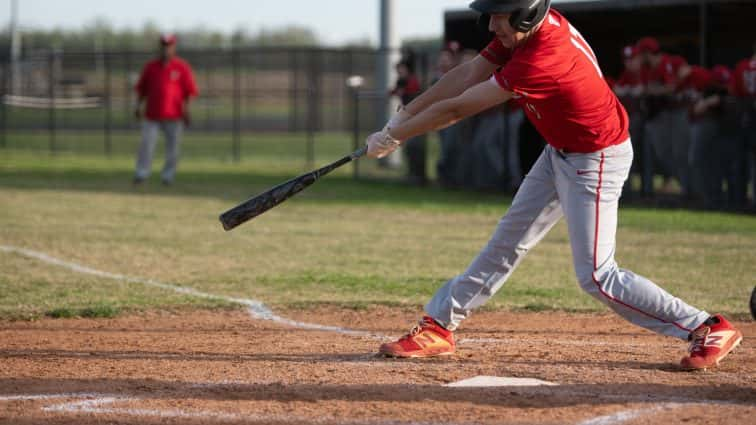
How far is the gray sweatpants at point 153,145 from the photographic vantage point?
1792 centimetres

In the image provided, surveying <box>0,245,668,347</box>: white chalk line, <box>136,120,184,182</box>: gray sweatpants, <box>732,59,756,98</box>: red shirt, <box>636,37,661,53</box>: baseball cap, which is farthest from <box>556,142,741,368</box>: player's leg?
<box>136,120,184,182</box>: gray sweatpants

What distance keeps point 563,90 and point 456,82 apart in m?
0.75

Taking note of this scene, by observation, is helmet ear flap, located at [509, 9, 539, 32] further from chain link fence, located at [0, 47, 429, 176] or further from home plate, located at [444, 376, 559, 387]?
chain link fence, located at [0, 47, 429, 176]

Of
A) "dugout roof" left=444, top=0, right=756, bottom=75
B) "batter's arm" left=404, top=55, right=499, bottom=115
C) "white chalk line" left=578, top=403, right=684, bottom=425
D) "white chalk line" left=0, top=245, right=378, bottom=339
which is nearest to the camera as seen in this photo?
"white chalk line" left=578, top=403, right=684, bottom=425

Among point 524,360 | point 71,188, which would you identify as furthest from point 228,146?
point 524,360

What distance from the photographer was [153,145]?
59.1ft

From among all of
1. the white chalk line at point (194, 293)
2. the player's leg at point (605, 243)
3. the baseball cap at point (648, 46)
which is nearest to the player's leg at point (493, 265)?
the player's leg at point (605, 243)

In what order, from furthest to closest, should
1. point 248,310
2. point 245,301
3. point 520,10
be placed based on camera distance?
1. point 245,301
2. point 248,310
3. point 520,10

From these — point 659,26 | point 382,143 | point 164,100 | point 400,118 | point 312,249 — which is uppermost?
point 659,26

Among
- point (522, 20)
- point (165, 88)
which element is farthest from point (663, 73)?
point (522, 20)

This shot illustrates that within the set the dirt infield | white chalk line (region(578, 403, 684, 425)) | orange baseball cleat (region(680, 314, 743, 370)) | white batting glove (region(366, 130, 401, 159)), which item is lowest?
the dirt infield

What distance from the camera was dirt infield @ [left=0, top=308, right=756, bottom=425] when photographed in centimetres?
492

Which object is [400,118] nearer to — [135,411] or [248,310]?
[135,411]

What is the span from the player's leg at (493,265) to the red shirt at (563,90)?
0.34m
